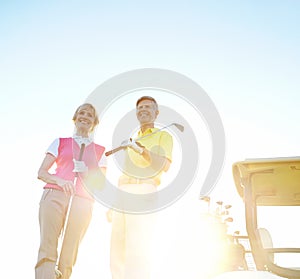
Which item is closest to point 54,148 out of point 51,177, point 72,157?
point 72,157

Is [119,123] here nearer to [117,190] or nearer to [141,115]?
[141,115]

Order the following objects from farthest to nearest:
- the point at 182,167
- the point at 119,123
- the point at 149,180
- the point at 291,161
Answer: the point at 119,123
the point at 182,167
the point at 149,180
the point at 291,161

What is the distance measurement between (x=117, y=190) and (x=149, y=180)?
253 millimetres

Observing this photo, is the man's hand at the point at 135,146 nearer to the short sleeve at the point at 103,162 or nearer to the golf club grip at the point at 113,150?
the golf club grip at the point at 113,150

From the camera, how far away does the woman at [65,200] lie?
8.29ft

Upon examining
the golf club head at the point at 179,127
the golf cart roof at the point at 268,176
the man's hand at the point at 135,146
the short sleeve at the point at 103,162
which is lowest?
the golf cart roof at the point at 268,176

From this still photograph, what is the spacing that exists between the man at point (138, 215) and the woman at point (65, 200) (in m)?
0.25

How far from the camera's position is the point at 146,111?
317 cm

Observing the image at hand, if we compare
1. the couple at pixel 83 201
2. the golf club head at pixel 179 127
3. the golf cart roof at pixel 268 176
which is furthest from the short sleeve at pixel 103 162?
the golf cart roof at pixel 268 176

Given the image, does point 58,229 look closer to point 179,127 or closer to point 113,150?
point 113,150

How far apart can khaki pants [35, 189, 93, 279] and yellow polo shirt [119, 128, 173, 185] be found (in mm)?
370

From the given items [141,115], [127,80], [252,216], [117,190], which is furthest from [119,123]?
[252,216]

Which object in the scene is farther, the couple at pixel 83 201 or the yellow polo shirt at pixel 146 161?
the yellow polo shirt at pixel 146 161

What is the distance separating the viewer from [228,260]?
1856cm
